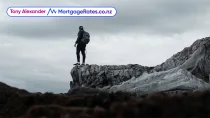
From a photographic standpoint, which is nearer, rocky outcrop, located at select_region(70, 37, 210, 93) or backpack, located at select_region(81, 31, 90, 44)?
rocky outcrop, located at select_region(70, 37, 210, 93)

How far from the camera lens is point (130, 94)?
73.9 ft

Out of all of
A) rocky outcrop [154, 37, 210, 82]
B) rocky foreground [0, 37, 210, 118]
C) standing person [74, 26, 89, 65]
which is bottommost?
rocky foreground [0, 37, 210, 118]

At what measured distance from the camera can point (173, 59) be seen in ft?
119

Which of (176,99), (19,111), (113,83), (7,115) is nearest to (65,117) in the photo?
(176,99)

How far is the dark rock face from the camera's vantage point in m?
35.2

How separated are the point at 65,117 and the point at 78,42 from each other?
91.0 feet

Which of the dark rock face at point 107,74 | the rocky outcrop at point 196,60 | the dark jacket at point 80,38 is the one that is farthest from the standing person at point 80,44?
the rocky outcrop at point 196,60

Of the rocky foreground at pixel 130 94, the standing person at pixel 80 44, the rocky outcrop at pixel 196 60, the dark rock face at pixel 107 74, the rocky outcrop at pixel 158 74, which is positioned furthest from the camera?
the standing person at pixel 80 44

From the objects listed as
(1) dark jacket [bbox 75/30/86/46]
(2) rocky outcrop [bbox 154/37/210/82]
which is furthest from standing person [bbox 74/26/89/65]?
(2) rocky outcrop [bbox 154/37/210/82]

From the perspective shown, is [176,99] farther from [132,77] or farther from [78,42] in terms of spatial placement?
[78,42]

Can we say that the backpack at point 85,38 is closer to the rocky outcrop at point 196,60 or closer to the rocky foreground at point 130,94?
the rocky foreground at point 130,94

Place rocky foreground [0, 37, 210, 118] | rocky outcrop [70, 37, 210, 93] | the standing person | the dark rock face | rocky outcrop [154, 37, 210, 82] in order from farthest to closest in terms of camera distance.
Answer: the standing person
the dark rock face
rocky outcrop [154, 37, 210, 82]
rocky outcrop [70, 37, 210, 93]
rocky foreground [0, 37, 210, 118]

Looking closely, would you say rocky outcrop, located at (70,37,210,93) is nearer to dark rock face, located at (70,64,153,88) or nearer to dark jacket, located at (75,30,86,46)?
dark rock face, located at (70,64,153,88)

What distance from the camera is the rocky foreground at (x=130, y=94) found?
28.0 ft
